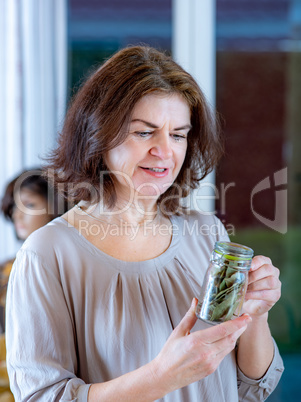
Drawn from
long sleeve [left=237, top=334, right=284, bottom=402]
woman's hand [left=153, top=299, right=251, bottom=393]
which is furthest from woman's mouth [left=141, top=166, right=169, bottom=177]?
long sleeve [left=237, top=334, right=284, bottom=402]

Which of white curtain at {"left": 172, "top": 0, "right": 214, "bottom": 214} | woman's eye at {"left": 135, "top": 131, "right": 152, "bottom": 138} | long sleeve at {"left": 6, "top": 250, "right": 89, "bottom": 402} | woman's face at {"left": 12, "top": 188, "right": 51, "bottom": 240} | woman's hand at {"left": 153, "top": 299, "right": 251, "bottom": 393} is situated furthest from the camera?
white curtain at {"left": 172, "top": 0, "right": 214, "bottom": 214}

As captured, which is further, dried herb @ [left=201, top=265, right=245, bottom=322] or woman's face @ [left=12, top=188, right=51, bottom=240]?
woman's face @ [left=12, top=188, right=51, bottom=240]

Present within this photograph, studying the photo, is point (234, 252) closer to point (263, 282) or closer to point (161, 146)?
point (263, 282)

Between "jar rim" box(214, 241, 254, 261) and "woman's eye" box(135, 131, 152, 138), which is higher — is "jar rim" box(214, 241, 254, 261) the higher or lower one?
the lower one

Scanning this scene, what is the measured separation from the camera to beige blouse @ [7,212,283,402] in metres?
1.01

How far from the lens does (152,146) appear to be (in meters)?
1.11

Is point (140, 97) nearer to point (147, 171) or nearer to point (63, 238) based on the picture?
point (147, 171)

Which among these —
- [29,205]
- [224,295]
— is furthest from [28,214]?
[224,295]

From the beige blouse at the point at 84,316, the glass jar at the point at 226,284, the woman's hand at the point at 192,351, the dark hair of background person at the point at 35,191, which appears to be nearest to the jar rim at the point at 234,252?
the glass jar at the point at 226,284

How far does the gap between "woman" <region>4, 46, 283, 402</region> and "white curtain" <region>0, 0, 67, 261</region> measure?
1.43m

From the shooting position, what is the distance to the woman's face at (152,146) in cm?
109

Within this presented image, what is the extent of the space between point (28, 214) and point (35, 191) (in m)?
0.10

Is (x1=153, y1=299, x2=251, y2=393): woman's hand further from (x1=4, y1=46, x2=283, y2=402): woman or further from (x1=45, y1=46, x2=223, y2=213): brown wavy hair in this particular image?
(x1=45, y1=46, x2=223, y2=213): brown wavy hair

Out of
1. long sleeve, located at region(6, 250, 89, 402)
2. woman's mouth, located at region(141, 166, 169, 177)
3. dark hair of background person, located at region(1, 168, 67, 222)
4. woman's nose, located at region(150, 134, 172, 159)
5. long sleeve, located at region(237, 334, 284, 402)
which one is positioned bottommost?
long sleeve, located at region(237, 334, 284, 402)
